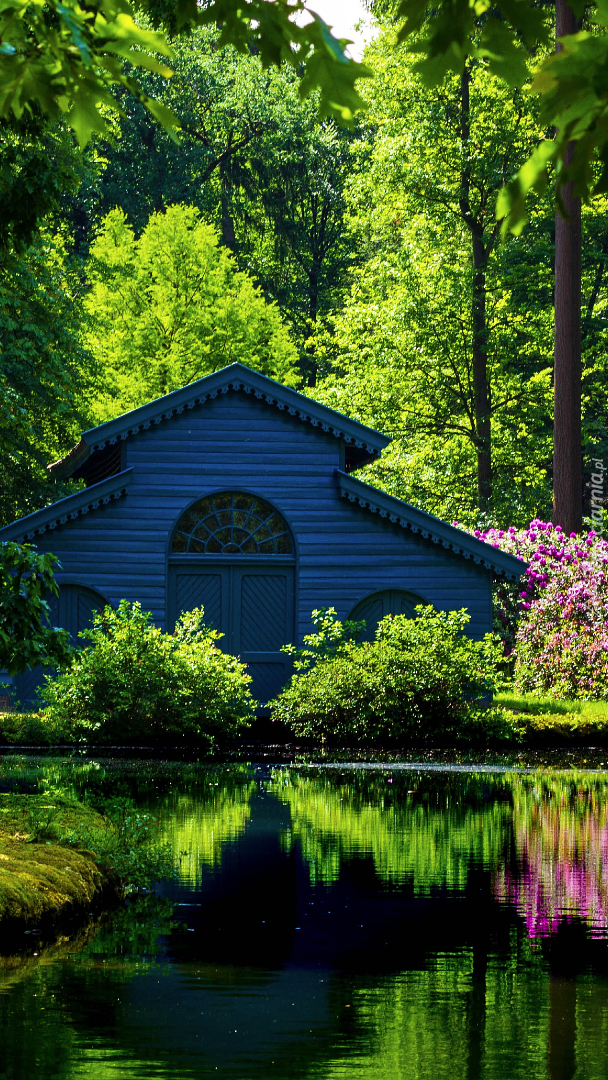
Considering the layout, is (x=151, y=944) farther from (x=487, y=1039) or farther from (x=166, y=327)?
(x=166, y=327)

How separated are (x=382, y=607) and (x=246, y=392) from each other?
16.5 ft

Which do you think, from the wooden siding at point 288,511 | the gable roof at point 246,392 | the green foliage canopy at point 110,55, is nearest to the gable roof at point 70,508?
the wooden siding at point 288,511

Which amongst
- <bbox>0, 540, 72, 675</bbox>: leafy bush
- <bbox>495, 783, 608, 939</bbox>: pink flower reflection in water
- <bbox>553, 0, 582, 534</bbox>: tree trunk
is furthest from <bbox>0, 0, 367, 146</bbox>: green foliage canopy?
<bbox>553, 0, 582, 534</bbox>: tree trunk

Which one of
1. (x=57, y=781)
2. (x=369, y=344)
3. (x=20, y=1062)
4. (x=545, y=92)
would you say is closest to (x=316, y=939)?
(x=20, y=1062)

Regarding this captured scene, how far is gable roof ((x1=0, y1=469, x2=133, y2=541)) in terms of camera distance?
27312mm

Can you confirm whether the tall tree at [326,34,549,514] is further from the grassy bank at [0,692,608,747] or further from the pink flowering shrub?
the grassy bank at [0,692,608,747]

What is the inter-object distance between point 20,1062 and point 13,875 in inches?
139

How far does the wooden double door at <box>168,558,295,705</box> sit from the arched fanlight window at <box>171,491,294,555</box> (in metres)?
0.33

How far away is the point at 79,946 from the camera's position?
873 cm

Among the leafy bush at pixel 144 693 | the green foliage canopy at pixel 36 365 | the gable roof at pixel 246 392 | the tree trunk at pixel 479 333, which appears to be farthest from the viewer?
the tree trunk at pixel 479 333

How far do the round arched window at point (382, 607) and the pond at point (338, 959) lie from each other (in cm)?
1234

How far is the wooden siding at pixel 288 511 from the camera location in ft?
91.7

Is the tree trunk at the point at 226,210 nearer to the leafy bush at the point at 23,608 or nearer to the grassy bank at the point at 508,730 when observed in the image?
the grassy bank at the point at 508,730

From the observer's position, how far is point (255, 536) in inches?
1114
